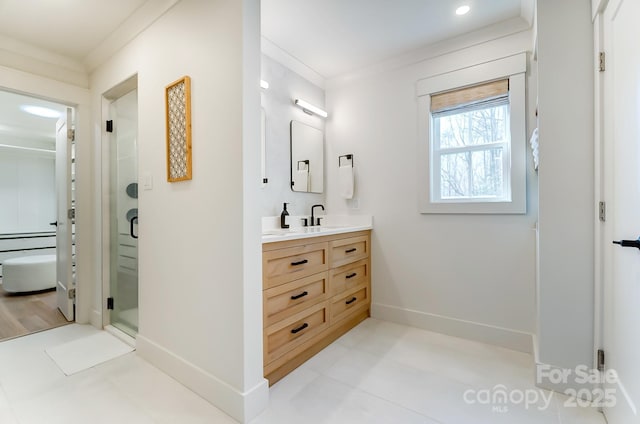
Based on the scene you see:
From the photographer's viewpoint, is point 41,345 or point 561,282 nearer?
point 561,282

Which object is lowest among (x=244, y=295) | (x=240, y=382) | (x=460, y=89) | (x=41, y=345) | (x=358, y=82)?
(x=41, y=345)

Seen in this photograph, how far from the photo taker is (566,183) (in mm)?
1613

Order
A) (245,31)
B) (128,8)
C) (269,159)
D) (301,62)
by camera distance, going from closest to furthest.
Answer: (245,31) → (128,8) → (269,159) → (301,62)

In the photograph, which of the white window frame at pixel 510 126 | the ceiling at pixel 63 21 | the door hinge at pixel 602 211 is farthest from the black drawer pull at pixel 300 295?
the ceiling at pixel 63 21

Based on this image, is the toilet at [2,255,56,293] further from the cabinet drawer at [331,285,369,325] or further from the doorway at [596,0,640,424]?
the doorway at [596,0,640,424]

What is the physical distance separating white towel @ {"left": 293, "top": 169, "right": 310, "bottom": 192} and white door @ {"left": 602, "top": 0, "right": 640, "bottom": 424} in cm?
221

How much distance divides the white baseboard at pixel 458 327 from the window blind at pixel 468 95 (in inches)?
73.2

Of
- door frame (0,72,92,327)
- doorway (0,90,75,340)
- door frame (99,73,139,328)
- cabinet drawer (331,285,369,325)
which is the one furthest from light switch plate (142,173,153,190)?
cabinet drawer (331,285,369,325)

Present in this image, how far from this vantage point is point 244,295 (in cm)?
145

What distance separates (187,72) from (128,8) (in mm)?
761

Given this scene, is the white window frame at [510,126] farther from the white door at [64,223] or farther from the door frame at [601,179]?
the white door at [64,223]

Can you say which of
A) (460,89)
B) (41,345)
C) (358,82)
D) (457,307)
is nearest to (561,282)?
(457,307)

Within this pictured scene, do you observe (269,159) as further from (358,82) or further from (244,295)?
(244,295)

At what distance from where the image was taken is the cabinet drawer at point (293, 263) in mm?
1716
